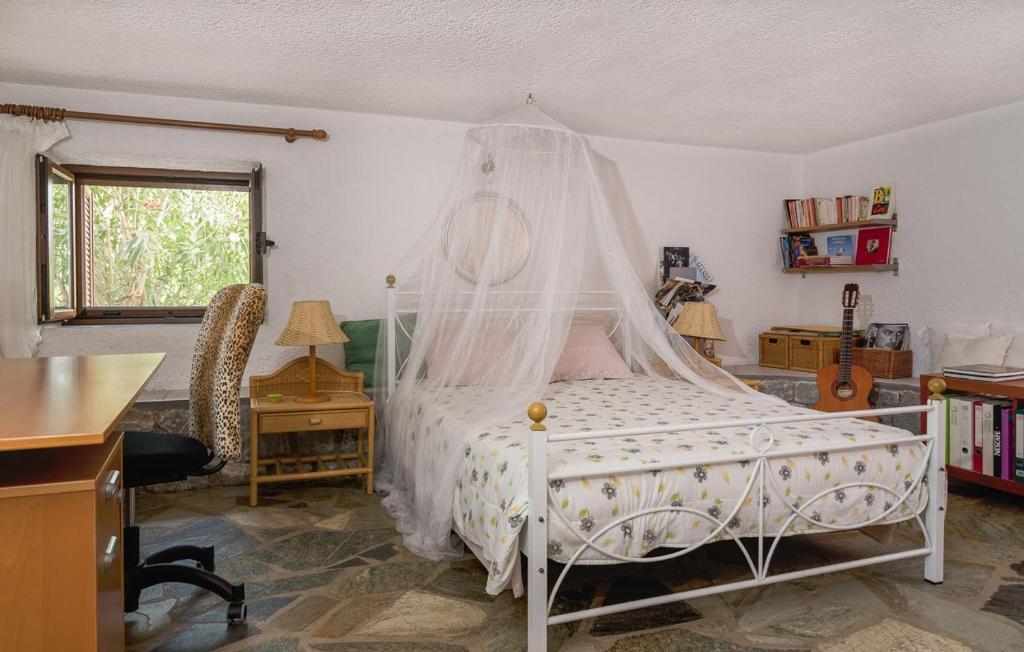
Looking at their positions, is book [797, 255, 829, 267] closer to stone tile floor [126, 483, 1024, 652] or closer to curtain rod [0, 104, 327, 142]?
stone tile floor [126, 483, 1024, 652]

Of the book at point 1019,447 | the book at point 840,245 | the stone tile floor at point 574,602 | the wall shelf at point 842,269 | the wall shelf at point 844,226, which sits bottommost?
the stone tile floor at point 574,602

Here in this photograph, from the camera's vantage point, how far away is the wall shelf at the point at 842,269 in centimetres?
480

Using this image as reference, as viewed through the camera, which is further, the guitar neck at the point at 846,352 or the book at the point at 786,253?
the book at the point at 786,253

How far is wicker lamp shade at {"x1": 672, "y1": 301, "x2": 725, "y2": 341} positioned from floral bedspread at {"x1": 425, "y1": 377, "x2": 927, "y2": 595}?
1522mm

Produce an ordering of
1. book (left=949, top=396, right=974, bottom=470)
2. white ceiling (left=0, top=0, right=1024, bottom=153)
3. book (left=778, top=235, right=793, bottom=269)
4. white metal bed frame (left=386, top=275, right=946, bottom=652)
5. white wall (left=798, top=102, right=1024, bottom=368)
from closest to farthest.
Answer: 1. white metal bed frame (left=386, top=275, right=946, bottom=652)
2. white ceiling (left=0, top=0, right=1024, bottom=153)
3. book (left=949, top=396, right=974, bottom=470)
4. white wall (left=798, top=102, right=1024, bottom=368)
5. book (left=778, top=235, right=793, bottom=269)

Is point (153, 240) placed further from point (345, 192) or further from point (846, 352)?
point (846, 352)

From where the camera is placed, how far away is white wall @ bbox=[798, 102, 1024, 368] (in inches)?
162

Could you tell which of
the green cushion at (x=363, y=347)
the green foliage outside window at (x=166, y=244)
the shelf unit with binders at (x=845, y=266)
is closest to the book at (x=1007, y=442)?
the shelf unit with binders at (x=845, y=266)

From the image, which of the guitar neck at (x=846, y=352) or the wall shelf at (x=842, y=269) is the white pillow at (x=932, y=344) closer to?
the wall shelf at (x=842, y=269)

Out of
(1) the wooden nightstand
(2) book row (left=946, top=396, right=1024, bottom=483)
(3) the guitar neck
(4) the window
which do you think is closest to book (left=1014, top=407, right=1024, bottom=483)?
(2) book row (left=946, top=396, right=1024, bottom=483)

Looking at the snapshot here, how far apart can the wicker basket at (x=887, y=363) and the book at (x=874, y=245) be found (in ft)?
2.15

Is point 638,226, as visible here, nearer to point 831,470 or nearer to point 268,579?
point 831,470

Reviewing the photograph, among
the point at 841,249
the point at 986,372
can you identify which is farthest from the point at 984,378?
the point at 841,249

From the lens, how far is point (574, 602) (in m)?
2.46
